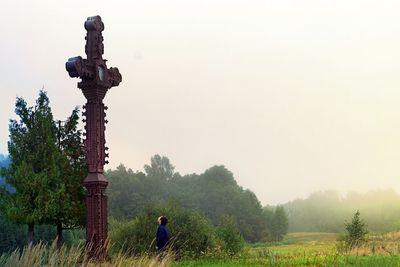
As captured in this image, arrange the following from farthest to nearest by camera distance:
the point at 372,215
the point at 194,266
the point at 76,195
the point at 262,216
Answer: the point at 372,215 < the point at 262,216 < the point at 76,195 < the point at 194,266

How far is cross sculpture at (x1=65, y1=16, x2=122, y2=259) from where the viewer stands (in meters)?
15.4

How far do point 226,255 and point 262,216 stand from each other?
55.5m

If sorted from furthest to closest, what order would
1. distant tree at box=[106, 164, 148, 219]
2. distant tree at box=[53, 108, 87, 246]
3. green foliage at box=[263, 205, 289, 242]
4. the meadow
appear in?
green foliage at box=[263, 205, 289, 242], distant tree at box=[106, 164, 148, 219], distant tree at box=[53, 108, 87, 246], the meadow

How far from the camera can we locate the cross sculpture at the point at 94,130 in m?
15.4

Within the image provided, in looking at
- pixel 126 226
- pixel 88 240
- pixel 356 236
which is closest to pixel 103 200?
pixel 88 240

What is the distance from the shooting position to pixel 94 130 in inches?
615

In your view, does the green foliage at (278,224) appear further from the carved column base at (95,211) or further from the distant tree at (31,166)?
the carved column base at (95,211)

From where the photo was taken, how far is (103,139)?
15.8m

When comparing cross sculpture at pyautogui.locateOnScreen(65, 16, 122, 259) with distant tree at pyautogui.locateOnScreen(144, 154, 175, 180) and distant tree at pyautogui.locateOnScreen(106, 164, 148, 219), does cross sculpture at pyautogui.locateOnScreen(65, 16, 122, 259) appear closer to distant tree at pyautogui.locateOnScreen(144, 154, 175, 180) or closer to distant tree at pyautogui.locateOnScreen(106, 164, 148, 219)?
distant tree at pyautogui.locateOnScreen(106, 164, 148, 219)

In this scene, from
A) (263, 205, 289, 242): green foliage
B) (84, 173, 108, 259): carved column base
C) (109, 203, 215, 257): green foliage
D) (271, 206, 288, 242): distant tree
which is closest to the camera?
(84, 173, 108, 259): carved column base

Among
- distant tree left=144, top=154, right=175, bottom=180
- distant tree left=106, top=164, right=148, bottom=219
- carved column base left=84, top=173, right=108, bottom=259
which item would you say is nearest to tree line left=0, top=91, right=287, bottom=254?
carved column base left=84, top=173, right=108, bottom=259

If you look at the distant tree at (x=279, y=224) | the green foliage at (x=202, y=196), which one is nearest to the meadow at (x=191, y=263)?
the green foliage at (x=202, y=196)

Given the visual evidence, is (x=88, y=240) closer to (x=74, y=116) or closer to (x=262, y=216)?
(x=74, y=116)

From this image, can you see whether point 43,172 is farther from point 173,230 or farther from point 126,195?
point 126,195
